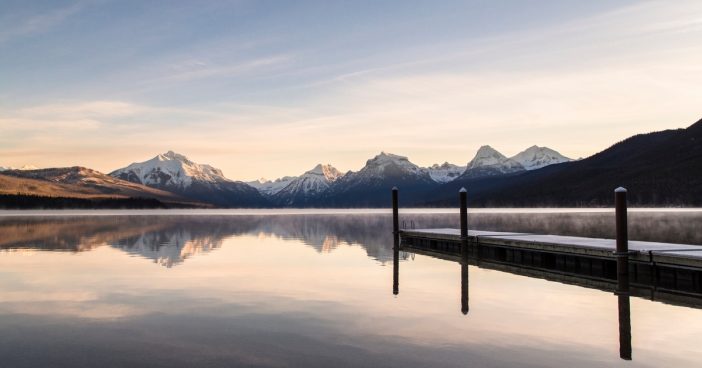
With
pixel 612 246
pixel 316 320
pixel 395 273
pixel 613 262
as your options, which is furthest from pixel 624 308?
pixel 395 273

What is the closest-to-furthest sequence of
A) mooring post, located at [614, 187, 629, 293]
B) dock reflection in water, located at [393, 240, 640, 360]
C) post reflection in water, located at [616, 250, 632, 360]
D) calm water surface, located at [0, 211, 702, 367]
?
calm water surface, located at [0, 211, 702, 367]
post reflection in water, located at [616, 250, 632, 360]
dock reflection in water, located at [393, 240, 640, 360]
mooring post, located at [614, 187, 629, 293]

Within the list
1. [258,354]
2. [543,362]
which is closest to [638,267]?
[543,362]

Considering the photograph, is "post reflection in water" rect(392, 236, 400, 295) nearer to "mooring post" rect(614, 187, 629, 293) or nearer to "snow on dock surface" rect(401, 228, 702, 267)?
"snow on dock surface" rect(401, 228, 702, 267)

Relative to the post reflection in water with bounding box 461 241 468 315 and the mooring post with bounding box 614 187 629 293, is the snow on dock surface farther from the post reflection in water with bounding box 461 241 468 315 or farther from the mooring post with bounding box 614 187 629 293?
the post reflection in water with bounding box 461 241 468 315

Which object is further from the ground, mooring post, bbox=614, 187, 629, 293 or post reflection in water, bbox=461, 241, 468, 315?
mooring post, bbox=614, 187, 629, 293

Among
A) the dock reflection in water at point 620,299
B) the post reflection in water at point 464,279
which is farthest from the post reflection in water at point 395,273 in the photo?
the post reflection in water at point 464,279

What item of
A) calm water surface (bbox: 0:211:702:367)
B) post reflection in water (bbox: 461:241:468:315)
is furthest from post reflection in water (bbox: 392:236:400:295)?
post reflection in water (bbox: 461:241:468:315)

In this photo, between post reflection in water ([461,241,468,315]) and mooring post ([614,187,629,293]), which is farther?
mooring post ([614,187,629,293])

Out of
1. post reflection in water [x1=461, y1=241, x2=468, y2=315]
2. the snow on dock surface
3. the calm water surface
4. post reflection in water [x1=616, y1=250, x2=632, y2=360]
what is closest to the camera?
the calm water surface

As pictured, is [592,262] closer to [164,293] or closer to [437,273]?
[437,273]

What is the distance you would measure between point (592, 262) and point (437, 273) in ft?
27.4

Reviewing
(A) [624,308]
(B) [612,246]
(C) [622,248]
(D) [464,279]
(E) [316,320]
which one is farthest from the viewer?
(D) [464,279]

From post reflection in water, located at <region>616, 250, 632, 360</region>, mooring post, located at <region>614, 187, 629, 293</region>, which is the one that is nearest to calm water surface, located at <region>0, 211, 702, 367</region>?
post reflection in water, located at <region>616, 250, 632, 360</region>

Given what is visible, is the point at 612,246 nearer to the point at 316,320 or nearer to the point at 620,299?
the point at 620,299
